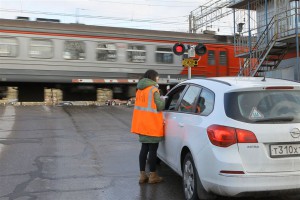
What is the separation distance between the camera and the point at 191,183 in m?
4.92

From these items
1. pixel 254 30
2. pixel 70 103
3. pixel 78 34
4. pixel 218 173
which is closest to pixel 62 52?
pixel 78 34

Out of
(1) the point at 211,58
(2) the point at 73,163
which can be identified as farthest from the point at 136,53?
(2) the point at 73,163

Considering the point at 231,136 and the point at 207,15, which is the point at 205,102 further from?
the point at 207,15

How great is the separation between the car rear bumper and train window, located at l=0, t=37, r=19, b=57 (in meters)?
15.2

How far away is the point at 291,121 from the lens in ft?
14.3

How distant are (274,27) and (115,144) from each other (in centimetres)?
841

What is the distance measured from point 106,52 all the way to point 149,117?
13.5 metres

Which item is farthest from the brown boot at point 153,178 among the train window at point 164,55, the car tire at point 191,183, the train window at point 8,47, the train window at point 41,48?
the train window at point 164,55

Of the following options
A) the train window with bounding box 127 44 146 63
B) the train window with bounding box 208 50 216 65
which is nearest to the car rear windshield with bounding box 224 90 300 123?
the train window with bounding box 127 44 146 63

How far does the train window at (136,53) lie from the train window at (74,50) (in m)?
2.25

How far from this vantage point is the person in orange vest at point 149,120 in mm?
5914

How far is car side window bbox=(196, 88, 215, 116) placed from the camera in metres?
4.74

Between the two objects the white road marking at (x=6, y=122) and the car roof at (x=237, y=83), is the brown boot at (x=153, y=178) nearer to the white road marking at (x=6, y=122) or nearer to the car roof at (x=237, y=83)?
the car roof at (x=237, y=83)

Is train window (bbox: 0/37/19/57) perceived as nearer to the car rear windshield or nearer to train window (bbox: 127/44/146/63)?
train window (bbox: 127/44/146/63)
